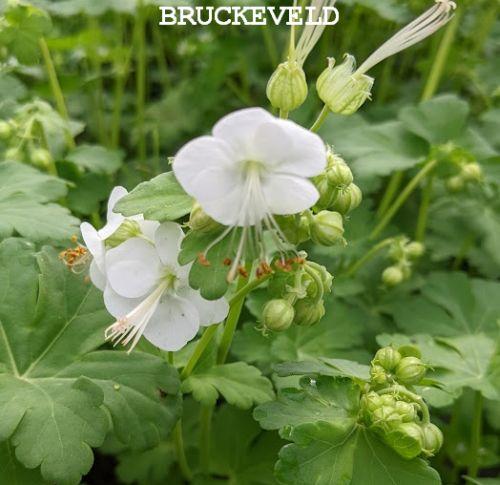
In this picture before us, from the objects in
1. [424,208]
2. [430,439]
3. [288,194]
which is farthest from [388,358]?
[424,208]

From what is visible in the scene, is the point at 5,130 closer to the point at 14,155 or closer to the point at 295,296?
the point at 14,155

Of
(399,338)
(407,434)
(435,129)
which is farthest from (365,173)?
(407,434)

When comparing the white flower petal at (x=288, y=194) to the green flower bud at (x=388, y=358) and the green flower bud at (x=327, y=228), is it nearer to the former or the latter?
the green flower bud at (x=327, y=228)

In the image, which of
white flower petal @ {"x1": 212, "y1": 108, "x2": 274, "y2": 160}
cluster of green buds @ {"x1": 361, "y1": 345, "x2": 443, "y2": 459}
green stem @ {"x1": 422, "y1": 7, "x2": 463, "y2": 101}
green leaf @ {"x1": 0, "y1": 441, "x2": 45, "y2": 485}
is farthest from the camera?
green stem @ {"x1": 422, "y1": 7, "x2": 463, "y2": 101}

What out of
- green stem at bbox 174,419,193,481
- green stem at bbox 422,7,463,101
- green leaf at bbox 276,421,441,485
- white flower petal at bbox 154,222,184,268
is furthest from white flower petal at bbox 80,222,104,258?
green stem at bbox 422,7,463,101

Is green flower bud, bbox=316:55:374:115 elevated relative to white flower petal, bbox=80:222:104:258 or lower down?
elevated

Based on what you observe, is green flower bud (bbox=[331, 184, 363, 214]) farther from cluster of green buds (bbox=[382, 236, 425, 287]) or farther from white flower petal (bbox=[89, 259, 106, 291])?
cluster of green buds (bbox=[382, 236, 425, 287])

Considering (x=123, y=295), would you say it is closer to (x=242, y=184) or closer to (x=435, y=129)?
(x=242, y=184)
